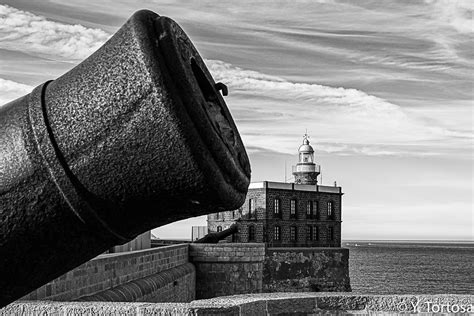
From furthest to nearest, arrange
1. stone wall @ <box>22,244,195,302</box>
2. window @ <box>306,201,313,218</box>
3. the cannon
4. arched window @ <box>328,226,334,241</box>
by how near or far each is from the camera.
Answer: arched window @ <box>328,226,334,241</box> → window @ <box>306,201,313,218</box> → stone wall @ <box>22,244,195,302</box> → the cannon

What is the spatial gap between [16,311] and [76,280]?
3.79 meters

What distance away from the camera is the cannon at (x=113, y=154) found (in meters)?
1.44

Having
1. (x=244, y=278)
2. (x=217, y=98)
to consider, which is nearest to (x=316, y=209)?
(x=244, y=278)

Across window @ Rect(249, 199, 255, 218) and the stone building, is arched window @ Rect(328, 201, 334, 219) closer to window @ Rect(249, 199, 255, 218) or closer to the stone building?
the stone building

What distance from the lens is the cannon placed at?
1443 mm

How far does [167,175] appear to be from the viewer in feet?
4.81

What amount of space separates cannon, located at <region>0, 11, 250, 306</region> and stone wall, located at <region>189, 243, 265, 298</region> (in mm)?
22492

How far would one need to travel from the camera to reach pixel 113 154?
4.86ft

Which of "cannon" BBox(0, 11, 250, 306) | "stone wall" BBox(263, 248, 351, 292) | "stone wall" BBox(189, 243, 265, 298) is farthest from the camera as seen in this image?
"stone wall" BBox(263, 248, 351, 292)

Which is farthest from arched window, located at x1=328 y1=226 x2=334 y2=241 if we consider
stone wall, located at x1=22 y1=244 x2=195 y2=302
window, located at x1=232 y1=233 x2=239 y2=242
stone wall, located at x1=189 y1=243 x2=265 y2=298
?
stone wall, located at x1=22 y1=244 x2=195 y2=302

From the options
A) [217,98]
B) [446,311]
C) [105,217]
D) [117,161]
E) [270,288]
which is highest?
[217,98]

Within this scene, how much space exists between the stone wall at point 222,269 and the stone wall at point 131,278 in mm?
2174

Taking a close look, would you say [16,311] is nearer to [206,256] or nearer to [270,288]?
[206,256]

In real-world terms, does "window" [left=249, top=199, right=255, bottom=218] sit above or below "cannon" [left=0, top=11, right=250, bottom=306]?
above
